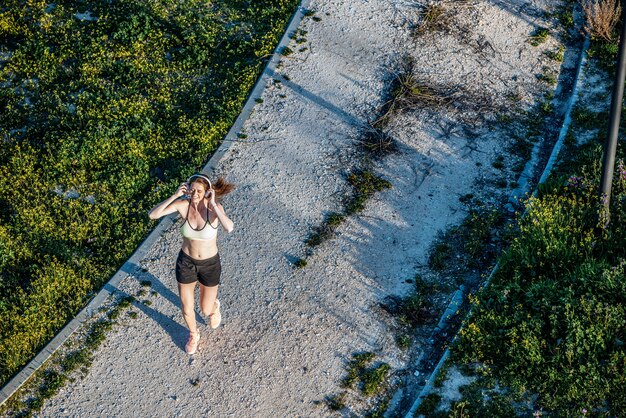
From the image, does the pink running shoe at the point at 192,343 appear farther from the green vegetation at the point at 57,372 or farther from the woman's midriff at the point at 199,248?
the woman's midriff at the point at 199,248

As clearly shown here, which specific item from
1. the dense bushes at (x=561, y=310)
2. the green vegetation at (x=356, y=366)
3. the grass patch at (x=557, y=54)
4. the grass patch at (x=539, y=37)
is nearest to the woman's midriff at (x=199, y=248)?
the green vegetation at (x=356, y=366)

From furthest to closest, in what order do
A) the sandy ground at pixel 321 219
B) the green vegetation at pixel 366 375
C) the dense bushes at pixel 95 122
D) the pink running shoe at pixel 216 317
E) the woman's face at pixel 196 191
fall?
the dense bushes at pixel 95 122
the pink running shoe at pixel 216 317
the sandy ground at pixel 321 219
the green vegetation at pixel 366 375
the woman's face at pixel 196 191

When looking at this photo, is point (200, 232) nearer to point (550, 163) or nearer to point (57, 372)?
point (57, 372)

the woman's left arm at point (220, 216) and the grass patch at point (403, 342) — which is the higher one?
the woman's left arm at point (220, 216)

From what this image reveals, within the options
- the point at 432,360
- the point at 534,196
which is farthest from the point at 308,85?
the point at 432,360

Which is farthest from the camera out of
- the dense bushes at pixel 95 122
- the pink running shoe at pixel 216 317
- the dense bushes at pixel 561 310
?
the dense bushes at pixel 95 122

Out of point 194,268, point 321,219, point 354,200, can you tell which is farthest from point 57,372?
point 354,200

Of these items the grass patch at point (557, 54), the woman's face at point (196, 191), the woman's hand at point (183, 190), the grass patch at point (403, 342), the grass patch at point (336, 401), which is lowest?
the grass patch at point (336, 401)
